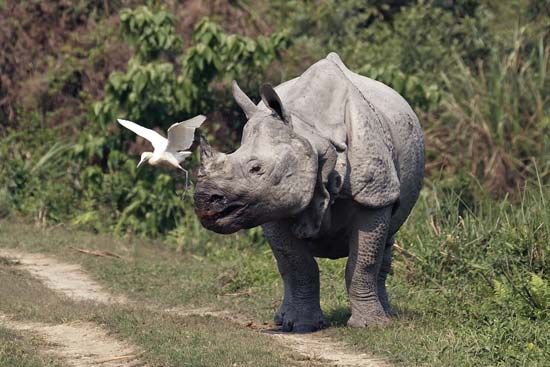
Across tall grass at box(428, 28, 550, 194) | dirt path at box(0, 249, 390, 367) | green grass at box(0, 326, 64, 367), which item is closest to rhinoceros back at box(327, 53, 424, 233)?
dirt path at box(0, 249, 390, 367)

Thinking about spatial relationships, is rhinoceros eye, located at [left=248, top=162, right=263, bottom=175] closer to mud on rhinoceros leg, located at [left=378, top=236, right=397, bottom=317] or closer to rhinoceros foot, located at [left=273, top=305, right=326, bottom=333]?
rhinoceros foot, located at [left=273, top=305, right=326, bottom=333]

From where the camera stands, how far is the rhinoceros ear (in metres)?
7.66

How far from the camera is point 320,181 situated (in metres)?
7.71

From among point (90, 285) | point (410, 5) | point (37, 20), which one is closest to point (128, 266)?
point (90, 285)

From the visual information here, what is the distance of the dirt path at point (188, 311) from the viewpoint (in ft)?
24.7

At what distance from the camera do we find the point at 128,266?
39.7ft

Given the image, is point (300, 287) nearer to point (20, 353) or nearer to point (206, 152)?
point (206, 152)

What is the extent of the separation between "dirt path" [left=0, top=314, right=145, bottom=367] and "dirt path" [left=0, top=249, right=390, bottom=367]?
104cm

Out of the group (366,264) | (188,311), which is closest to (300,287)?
(366,264)

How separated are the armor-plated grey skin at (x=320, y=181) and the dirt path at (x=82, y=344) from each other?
93 centimetres

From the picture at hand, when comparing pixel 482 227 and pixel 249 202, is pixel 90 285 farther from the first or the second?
pixel 249 202

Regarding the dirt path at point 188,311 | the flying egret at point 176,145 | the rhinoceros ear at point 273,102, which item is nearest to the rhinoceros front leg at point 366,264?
the dirt path at point 188,311

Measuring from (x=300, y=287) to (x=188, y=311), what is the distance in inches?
65.2

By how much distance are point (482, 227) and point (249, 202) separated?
13.1 feet
